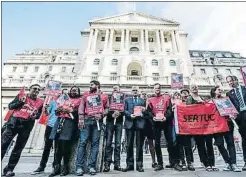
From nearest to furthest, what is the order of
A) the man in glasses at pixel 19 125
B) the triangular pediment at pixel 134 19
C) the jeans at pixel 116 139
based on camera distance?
the man in glasses at pixel 19 125 → the jeans at pixel 116 139 → the triangular pediment at pixel 134 19

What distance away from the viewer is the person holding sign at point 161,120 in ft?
21.7

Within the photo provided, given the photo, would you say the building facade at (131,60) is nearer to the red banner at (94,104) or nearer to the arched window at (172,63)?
the arched window at (172,63)

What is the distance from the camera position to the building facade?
28.3 m

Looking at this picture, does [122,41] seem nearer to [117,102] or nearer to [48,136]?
[117,102]

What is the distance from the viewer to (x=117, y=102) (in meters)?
7.23

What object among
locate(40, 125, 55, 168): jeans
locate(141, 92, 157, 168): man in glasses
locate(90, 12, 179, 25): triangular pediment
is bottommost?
locate(40, 125, 55, 168): jeans

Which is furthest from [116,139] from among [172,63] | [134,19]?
[134,19]

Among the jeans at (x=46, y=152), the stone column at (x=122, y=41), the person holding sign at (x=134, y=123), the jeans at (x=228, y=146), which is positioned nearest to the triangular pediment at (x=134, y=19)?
the stone column at (x=122, y=41)

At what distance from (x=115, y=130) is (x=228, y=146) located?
2.89 m

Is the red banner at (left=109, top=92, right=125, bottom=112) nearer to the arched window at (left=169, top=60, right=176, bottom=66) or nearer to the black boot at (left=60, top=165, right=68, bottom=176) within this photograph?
the black boot at (left=60, top=165, right=68, bottom=176)

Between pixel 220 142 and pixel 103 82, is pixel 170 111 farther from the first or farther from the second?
pixel 103 82

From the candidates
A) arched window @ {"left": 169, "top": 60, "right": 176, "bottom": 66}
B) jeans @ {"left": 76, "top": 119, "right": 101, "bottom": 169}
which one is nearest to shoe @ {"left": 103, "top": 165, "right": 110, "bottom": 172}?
jeans @ {"left": 76, "top": 119, "right": 101, "bottom": 169}

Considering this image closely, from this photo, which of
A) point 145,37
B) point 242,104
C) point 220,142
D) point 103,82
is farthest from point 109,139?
point 145,37

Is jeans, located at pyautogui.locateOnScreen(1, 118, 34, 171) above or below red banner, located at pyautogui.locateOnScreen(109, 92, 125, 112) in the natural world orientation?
below
